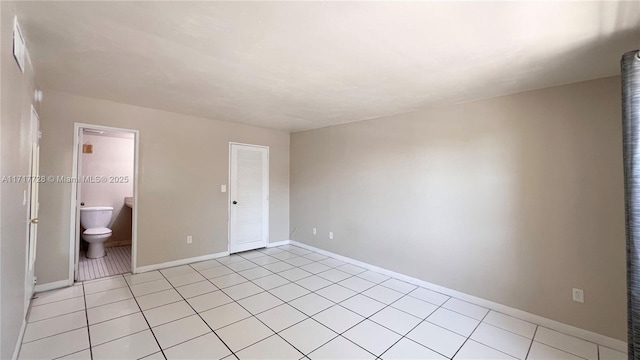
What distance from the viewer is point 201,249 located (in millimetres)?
4270

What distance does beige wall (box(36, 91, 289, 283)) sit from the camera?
122 inches

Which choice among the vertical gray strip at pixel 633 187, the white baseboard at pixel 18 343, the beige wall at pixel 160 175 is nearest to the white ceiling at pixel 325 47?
the vertical gray strip at pixel 633 187

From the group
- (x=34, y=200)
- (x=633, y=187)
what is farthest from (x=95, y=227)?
(x=633, y=187)

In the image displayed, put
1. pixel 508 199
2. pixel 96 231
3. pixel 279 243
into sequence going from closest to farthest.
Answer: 1. pixel 508 199
2. pixel 96 231
3. pixel 279 243

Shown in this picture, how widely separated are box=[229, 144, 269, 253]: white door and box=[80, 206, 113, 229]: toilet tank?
2.23m

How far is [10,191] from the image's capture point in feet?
5.20

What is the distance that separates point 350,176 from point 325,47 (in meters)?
2.62

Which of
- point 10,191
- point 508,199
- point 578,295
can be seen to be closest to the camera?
point 10,191

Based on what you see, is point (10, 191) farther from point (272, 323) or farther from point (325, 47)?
point (325, 47)

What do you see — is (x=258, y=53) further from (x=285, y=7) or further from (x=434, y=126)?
(x=434, y=126)

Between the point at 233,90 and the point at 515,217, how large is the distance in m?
3.31

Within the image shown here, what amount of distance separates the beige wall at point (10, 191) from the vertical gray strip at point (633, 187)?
3.65 metres

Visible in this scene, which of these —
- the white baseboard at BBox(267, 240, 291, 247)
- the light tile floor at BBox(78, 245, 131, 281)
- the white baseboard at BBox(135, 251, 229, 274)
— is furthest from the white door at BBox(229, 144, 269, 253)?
the light tile floor at BBox(78, 245, 131, 281)

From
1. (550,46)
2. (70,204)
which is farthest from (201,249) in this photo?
(550,46)
